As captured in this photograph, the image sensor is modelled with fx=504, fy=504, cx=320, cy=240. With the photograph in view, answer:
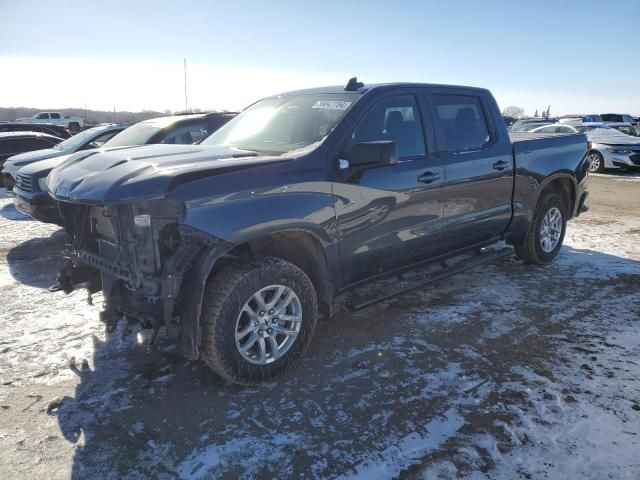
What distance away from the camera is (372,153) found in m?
3.42

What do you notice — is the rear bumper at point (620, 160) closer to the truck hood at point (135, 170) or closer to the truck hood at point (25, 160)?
the truck hood at point (25, 160)

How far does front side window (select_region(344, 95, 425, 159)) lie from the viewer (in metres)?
3.81

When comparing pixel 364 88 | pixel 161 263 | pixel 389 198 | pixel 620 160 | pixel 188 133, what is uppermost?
pixel 364 88

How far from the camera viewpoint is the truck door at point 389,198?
142 inches

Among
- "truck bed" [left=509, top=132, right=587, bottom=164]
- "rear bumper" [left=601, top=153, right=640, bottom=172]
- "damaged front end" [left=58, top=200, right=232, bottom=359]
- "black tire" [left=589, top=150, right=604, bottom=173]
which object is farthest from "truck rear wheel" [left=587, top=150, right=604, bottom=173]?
"damaged front end" [left=58, top=200, right=232, bottom=359]

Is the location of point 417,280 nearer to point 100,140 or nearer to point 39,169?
point 39,169

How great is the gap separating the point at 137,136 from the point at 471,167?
501cm

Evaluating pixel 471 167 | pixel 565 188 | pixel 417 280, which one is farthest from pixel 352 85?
pixel 565 188

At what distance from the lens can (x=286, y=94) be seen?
4.61 meters

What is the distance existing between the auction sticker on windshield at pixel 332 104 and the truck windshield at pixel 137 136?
12.6 feet

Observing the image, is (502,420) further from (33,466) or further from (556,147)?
(556,147)

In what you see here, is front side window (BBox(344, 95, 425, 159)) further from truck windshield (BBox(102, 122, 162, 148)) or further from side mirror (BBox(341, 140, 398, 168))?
truck windshield (BBox(102, 122, 162, 148))

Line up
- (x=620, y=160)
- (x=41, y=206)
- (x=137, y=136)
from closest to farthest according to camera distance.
Answer: (x=41, y=206), (x=137, y=136), (x=620, y=160)

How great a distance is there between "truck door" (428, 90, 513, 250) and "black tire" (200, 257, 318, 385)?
1.81 meters
